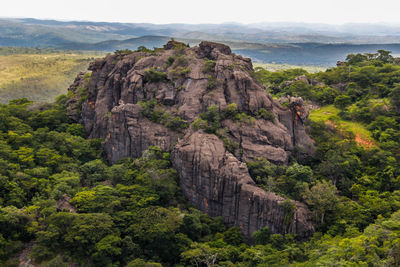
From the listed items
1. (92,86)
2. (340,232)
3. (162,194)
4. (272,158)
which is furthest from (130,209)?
(92,86)

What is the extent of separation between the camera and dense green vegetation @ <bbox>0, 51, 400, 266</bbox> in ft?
97.1

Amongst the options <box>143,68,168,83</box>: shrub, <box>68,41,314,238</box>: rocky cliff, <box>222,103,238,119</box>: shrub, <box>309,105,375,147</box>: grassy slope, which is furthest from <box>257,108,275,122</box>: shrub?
<box>143,68,168,83</box>: shrub

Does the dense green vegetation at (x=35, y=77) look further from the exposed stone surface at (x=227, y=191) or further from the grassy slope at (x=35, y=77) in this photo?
the exposed stone surface at (x=227, y=191)

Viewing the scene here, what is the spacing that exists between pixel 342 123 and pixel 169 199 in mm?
36453

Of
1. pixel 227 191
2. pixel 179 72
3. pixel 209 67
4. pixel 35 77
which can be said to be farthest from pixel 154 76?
pixel 35 77

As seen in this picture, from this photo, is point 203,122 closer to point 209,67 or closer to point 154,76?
point 209,67

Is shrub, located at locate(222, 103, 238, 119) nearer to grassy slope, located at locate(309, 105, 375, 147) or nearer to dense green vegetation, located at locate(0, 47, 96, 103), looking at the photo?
grassy slope, located at locate(309, 105, 375, 147)

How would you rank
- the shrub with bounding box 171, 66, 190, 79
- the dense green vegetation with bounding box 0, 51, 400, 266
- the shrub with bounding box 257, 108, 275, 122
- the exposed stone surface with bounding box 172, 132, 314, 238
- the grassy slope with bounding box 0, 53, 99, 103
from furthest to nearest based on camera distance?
the grassy slope with bounding box 0, 53, 99, 103, the shrub with bounding box 171, 66, 190, 79, the shrub with bounding box 257, 108, 275, 122, the exposed stone surface with bounding box 172, 132, 314, 238, the dense green vegetation with bounding box 0, 51, 400, 266

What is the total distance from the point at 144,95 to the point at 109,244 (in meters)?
28.2

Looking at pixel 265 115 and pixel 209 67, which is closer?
pixel 265 115

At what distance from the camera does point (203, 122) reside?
4281 centimetres

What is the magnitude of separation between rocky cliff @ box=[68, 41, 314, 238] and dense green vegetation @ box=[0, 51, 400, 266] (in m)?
1.01

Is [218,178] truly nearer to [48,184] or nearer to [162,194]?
[162,194]

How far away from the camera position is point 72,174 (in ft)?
137
